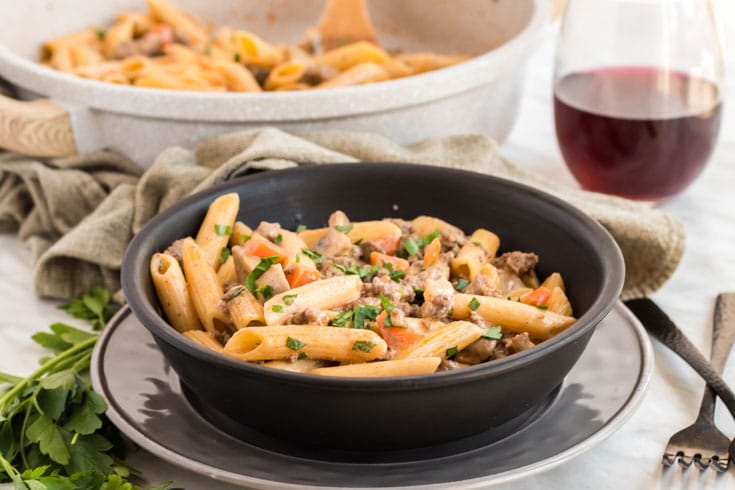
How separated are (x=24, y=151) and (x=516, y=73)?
3.07 ft

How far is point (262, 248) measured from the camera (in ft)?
4.78

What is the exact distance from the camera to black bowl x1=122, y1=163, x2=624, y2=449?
3.67 feet

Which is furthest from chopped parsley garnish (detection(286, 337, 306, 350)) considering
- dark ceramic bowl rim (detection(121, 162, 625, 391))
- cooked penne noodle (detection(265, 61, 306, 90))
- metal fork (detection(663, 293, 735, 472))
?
cooked penne noodle (detection(265, 61, 306, 90))

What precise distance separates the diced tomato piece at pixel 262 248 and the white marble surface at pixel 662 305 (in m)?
0.31

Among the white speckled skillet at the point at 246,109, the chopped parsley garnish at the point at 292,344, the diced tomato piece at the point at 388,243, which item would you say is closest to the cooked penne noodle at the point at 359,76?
the white speckled skillet at the point at 246,109

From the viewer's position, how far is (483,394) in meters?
1.14

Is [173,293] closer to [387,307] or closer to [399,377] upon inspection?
[387,307]

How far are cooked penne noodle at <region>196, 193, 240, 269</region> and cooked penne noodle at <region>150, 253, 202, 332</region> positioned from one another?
86mm

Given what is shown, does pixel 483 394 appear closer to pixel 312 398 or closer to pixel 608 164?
pixel 312 398

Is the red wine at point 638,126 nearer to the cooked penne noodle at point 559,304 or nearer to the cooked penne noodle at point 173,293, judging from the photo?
the cooked penne noodle at point 559,304

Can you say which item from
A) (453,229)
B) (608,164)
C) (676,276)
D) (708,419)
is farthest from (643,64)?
(708,419)

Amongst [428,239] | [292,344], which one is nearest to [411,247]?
[428,239]

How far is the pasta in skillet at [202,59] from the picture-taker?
2078 mm

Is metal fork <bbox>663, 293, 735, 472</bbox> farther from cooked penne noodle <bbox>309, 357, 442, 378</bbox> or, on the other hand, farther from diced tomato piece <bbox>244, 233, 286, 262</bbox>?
diced tomato piece <bbox>244, 233, 286, 262</bbox>
